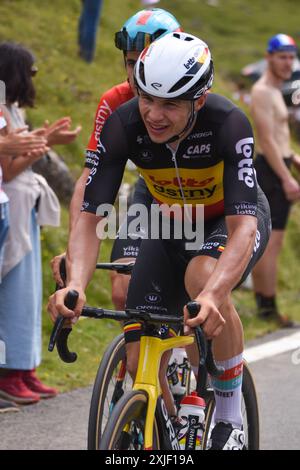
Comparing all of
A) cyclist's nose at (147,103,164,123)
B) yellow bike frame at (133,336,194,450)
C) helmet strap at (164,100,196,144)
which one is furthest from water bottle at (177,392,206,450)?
cyclist's nose at (147,103,164,123)

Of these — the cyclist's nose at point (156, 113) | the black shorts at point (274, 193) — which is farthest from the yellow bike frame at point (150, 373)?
the black shorts at point (274, 193)

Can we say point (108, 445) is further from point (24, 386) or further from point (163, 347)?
point (24, 386)

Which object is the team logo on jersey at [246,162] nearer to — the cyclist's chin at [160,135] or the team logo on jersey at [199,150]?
the team logo on jersey at [199,150]

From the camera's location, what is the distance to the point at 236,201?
465 cm

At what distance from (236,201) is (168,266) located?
0.67 m

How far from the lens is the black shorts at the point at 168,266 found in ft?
16.6

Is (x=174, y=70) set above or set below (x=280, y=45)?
above

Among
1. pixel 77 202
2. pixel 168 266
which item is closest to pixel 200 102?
pixel 168 266

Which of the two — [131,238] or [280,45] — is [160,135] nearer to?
[131,238]

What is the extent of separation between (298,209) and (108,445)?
34.8 ft

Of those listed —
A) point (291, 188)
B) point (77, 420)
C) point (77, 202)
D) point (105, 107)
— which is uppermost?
point (105, 107)

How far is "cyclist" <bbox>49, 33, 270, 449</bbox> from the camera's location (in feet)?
14.9

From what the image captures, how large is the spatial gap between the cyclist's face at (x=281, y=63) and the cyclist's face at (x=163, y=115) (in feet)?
18.7

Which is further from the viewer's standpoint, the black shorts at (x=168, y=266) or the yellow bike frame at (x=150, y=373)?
the black shorts at (x=168, y=266)
